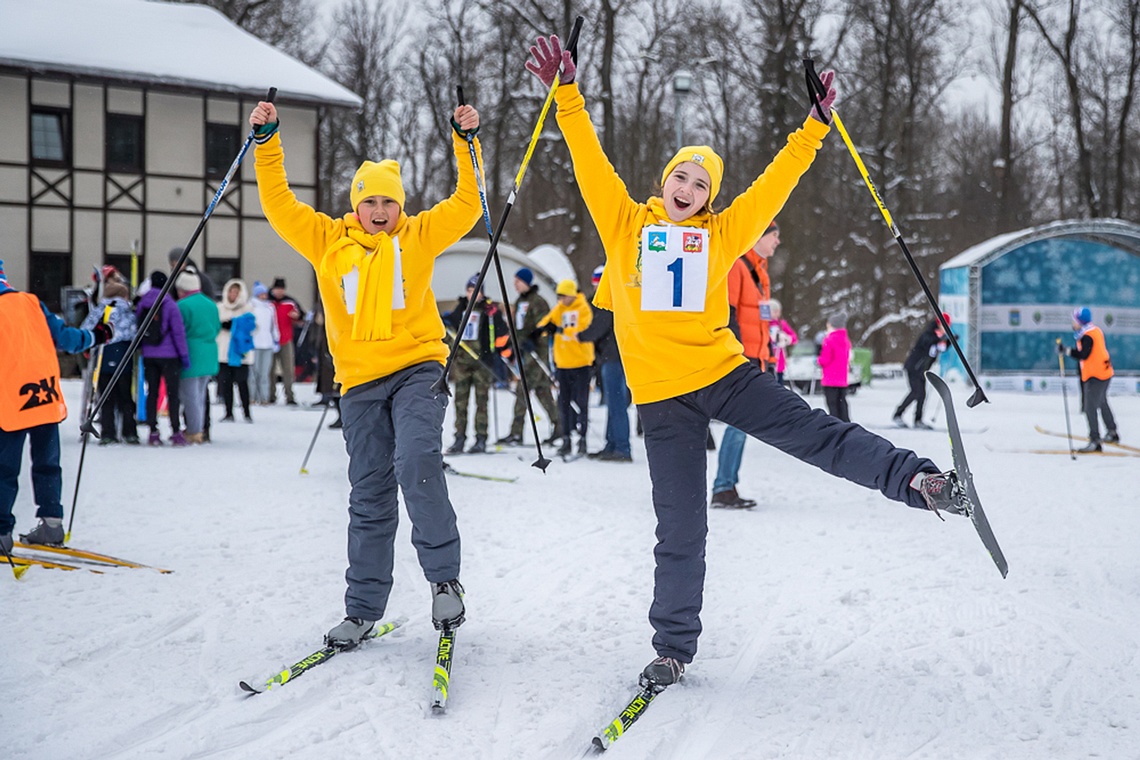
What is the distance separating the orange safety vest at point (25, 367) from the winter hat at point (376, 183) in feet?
7.25

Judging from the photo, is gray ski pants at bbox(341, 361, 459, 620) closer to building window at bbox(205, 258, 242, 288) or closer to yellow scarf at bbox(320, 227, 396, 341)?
yellow scarf at bbox(320, 227, 396, 341)

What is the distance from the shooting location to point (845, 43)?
1136 inches

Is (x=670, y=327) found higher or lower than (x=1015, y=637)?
higher

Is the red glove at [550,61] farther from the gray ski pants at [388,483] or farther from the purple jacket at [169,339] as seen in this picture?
the purple jacket at [169,339]

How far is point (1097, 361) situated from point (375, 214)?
9766mm

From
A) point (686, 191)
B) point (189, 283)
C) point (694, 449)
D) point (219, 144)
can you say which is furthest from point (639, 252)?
point (219, 144)

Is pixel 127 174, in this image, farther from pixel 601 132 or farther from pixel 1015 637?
pixel 1015 637

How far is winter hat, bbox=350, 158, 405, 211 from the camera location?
402 centimetres

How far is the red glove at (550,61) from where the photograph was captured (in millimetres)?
3629

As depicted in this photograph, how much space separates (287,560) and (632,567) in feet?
5.86

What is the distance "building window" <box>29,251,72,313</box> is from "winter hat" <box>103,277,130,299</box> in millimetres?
13044

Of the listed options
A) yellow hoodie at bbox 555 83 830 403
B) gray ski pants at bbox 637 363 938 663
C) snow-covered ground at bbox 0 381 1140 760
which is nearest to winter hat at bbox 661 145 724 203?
yellow hoodie at bbox 555 83 830 403

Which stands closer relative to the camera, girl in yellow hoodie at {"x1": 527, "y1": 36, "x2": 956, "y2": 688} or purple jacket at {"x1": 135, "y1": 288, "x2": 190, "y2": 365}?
girl in yellow hoodie at {"x1": 527, "y1": 36, "x2": 956, "y2": 688}

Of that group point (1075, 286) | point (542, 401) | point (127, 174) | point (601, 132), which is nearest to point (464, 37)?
point (601, 132)
